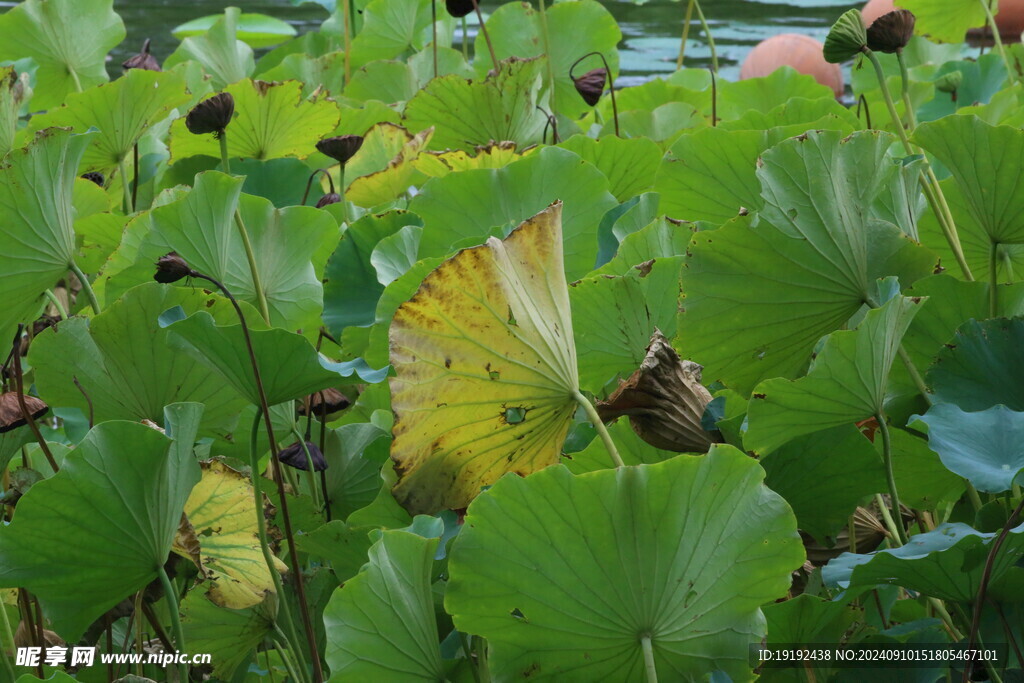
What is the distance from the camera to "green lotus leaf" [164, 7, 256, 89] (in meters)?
1.65

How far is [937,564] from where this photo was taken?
1.45ft

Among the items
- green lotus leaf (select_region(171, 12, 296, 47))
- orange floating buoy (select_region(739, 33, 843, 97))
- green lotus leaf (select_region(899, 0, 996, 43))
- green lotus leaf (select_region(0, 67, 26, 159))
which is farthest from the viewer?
green lotus leaf (select_region(171, 12, 296, 47))

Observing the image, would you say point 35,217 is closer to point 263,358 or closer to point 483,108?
A: point 263,358

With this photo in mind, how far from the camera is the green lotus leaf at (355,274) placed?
77 centimetres

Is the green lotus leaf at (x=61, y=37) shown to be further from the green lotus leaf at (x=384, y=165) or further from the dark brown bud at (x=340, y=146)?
the dark brown bud at (x=340, y=146)

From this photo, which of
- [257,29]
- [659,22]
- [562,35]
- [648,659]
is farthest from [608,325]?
[659,22]

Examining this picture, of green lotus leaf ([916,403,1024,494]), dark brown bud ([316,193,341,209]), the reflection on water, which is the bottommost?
the reflection on water

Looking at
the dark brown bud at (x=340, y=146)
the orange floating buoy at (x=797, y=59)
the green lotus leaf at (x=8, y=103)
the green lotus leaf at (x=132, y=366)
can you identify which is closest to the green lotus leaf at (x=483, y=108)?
the dark brown bud at (x=340, y=146)

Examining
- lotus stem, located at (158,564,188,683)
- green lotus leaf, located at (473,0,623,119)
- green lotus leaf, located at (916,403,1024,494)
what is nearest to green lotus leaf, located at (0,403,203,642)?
lotus stem, located at (158,564,188,683)

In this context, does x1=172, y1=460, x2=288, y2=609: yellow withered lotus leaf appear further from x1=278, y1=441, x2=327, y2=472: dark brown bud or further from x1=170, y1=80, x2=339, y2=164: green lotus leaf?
x1=170, y1=80, x2=339, y2=164: green lotus leaf

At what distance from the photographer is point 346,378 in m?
0.55

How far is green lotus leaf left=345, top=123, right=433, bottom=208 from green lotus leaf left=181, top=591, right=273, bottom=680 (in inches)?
17.8

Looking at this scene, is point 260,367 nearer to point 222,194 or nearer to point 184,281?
point 222,194

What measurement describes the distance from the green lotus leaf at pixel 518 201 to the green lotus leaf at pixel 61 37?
88 centimetres
